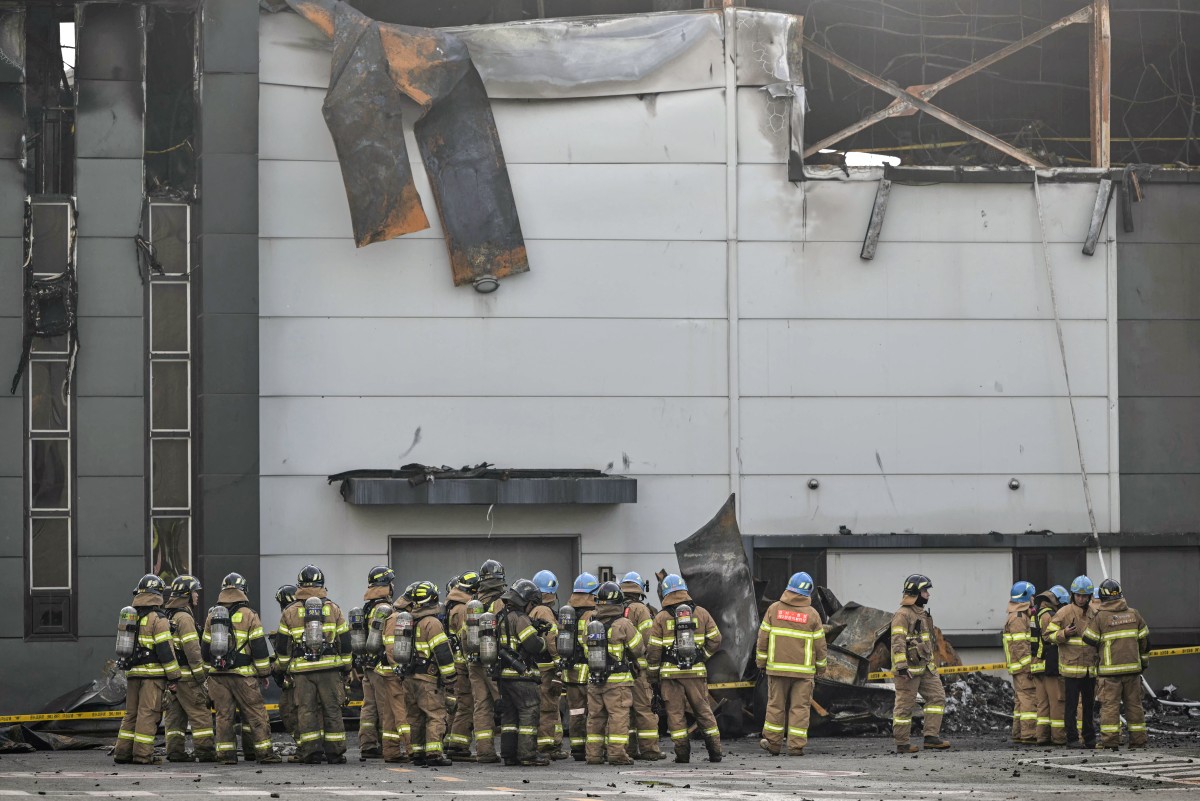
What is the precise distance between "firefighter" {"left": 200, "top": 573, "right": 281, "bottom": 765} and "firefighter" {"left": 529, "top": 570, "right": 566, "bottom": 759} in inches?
107

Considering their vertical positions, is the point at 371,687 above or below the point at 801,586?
below

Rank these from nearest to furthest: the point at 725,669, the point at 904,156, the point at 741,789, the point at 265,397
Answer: the point at 741,789 → the point at 725,669 → the point at 265,397 → the point at 904,156

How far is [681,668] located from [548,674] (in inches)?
53.5

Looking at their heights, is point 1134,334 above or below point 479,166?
below

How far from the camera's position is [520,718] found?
17.3 m

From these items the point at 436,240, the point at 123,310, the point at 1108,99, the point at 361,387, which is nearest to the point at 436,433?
the point at 361,387

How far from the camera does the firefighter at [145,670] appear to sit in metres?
17.5

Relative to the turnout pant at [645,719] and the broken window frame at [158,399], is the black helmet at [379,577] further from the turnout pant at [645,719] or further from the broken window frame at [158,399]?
the broken window frame at [158,399]

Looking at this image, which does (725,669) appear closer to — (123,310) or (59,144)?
(123,310)

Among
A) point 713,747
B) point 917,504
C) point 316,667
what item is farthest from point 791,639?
point 917,504

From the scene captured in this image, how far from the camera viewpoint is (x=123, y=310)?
23438 mm

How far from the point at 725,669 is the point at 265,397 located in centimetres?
695

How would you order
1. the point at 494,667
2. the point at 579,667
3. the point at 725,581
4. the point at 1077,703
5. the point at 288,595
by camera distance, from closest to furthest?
the point at 494,667
the point at 579,667
the point at 288,595
the point at 1077,703
the point at 725,581

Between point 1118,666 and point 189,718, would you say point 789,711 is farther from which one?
point 189,718
